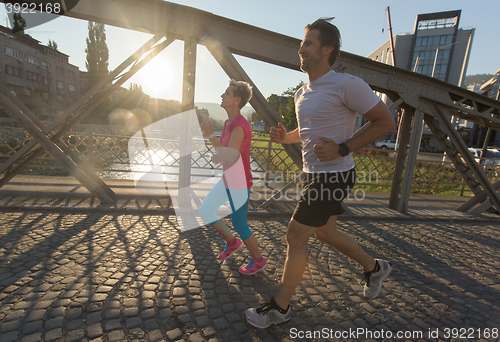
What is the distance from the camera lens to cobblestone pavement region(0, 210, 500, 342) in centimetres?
206

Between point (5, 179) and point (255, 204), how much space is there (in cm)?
447

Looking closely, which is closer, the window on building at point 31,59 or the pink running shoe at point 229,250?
the pink running shoe at point 229,250

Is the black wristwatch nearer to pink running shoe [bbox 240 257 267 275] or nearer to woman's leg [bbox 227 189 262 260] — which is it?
woman's leg [bbox 227 189 262 260]

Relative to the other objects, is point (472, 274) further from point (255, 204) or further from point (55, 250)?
point (55, 250)

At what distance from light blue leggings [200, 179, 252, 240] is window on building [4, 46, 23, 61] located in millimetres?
50019

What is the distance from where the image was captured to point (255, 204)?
5605 millimetres

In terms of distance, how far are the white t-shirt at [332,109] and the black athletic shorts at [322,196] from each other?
61 mm

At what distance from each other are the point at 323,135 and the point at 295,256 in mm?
968

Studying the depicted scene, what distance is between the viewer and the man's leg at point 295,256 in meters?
2.09

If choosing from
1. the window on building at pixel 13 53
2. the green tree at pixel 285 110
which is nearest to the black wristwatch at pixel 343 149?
the green tree at pixel 285 110

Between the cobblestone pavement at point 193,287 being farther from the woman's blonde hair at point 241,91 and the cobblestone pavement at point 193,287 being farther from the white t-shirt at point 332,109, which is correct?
the woman's blonde hair at point 241,91

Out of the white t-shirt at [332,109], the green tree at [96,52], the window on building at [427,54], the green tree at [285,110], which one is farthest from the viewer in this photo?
the window on building at [427,54]

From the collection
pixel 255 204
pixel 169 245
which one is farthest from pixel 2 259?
pixel 255 204

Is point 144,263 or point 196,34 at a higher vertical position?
point 196,34
